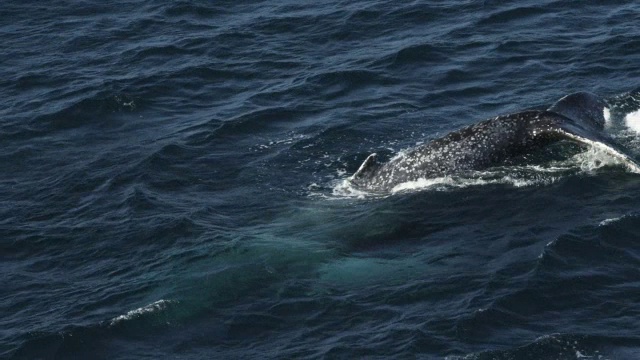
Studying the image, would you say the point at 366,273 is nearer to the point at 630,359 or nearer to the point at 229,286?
the point at 229,286

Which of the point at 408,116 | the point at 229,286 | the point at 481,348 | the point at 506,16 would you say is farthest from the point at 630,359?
the point at 506,16

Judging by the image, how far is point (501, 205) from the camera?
926 inches

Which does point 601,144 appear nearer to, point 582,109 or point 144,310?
point 582,109

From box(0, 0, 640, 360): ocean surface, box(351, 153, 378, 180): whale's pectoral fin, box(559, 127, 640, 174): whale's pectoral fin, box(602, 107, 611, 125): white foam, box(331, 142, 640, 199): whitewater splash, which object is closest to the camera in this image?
box(0, 0, 640, 360): ocean surface

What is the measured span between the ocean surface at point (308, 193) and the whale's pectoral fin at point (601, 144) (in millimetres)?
497

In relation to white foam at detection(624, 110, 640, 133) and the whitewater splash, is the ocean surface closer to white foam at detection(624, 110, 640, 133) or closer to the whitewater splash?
the whitewater splash

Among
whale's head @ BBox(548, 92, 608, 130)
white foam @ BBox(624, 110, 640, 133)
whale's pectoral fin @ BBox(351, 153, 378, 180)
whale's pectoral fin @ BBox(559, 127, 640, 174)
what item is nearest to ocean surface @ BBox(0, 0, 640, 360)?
white foam @ BBox(624, 110, 640, 133)

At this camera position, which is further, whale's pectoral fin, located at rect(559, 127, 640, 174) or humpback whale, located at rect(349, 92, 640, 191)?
humpback whale, located at rect(349, 92, 640, 191)

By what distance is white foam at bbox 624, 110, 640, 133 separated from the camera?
26475 millimetres

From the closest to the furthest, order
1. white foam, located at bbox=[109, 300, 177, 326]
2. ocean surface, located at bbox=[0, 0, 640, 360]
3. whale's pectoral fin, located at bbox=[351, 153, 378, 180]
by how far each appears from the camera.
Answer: ocean surface, located at bbox=[0, 0, 640, 360]
white foam, located at bbox=[109, 300, 177, 326]
whale's pectoral fin, located at bbox=[351, 153, 378, 180]

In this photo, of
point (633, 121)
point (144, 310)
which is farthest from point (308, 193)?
point (633, 121)

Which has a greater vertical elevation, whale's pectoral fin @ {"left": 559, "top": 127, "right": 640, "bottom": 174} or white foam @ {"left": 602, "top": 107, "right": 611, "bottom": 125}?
whale's pectoral fin @ {"left": 559, "top": 127, "right": 640, "bottom": 174}

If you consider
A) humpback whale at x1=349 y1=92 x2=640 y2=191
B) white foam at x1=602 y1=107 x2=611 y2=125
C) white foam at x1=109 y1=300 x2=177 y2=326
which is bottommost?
white foam at x1=109 y1=300 x2=177 y2=326

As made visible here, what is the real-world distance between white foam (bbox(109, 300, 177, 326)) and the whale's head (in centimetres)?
863
